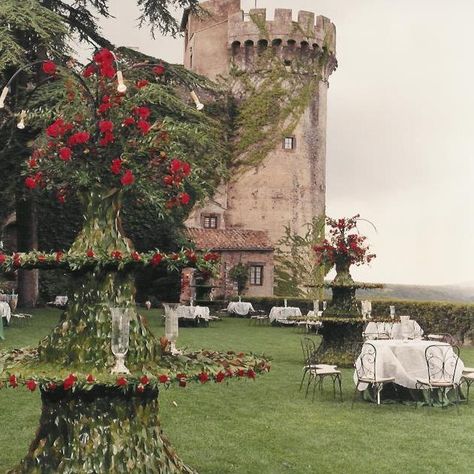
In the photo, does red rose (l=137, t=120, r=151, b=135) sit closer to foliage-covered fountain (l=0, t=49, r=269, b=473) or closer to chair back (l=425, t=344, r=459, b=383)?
foliage-covered fountain (l=0, t=49, r=269, b=473)

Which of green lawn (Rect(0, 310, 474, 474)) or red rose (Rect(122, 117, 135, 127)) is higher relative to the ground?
red rose (Rect(122, 117, 135, 127))

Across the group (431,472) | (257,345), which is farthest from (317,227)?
(431,472)

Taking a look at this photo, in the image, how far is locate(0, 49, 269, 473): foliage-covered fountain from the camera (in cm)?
462

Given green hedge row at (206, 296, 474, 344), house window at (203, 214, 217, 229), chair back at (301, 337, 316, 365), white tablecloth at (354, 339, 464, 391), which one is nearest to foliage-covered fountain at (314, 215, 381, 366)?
chair back at (301, 337, 316, 365)

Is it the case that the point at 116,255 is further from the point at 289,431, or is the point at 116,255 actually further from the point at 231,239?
the point at 231,239

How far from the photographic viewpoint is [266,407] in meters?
9.82

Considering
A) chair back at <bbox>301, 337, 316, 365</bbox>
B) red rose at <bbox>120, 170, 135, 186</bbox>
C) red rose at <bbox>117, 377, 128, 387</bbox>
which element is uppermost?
red rose at <bbox>120, 170, 135, 186</bbox>

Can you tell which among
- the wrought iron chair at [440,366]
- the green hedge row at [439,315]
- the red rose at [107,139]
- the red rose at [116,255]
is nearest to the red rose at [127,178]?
the red rose at [107,139]

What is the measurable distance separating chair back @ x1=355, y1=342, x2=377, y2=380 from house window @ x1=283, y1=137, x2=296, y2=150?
27514 mm

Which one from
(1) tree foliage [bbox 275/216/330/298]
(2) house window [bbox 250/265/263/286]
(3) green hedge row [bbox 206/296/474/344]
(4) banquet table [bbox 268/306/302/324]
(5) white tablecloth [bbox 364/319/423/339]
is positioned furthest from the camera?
(1) tree foliage [bbox 275/216/330/298]

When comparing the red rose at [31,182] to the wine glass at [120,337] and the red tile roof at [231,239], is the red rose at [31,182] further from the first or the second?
the red tile roof at [231,239]

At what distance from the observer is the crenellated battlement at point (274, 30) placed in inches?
1459

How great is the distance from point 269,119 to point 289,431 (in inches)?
1186

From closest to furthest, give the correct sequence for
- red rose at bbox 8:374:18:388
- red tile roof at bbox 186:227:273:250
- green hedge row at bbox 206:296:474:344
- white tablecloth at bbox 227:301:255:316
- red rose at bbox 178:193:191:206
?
1. red rose at bbox 8:374:18:388
2. red rose at bbox 178:193:191:206
3. green hedge row at bbox 206:296:474:344
4. white tablecloth at bbox 227:301:255:316
5. red tile roof at bbox 186:227:273:250
